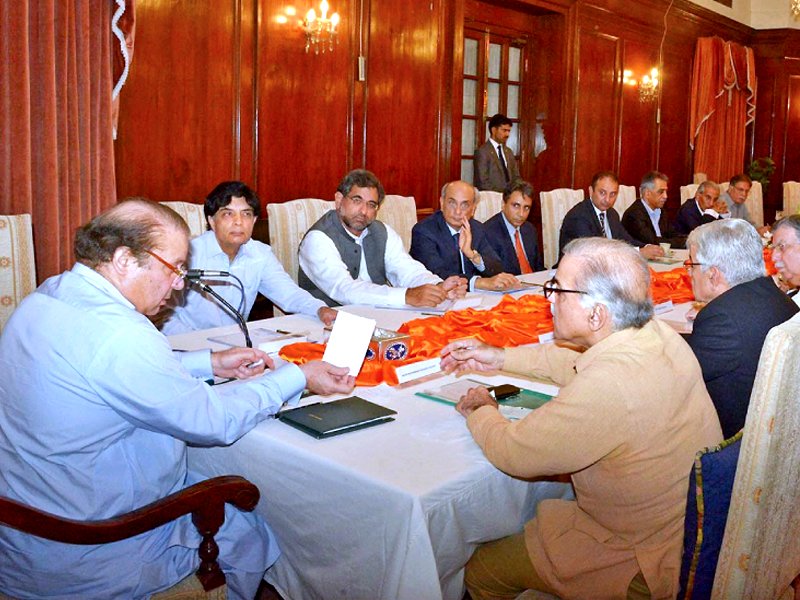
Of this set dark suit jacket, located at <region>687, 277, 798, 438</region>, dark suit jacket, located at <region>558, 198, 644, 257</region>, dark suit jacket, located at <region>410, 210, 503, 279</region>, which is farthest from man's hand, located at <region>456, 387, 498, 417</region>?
dark suit jacket, located at <region>558, 198, 644, 257</region>

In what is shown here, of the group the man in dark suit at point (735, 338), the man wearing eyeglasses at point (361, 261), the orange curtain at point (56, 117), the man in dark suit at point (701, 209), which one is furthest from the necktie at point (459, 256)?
the man in dark suit at point (701, 209)

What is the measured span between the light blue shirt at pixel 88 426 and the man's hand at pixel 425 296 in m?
1.64

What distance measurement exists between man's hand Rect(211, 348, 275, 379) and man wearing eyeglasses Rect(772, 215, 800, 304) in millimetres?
2353

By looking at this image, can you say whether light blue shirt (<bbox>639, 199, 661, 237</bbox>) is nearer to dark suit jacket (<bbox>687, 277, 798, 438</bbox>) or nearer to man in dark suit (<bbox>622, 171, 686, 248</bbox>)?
man in dark suit (<bbox>622, 171, 686, 248</bbox>)

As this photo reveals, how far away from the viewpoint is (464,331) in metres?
2.74

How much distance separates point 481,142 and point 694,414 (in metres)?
6.26

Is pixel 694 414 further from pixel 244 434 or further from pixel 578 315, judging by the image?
pixel 244 434

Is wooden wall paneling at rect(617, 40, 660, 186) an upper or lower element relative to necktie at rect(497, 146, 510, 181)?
upper

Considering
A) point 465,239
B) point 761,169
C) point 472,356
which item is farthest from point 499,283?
point 761,169

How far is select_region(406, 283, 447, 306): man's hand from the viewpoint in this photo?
3.28 meters

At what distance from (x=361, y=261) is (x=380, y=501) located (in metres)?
2.49

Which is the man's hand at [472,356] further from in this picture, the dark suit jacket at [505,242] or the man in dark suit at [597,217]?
the man in dark suit at [597,217]

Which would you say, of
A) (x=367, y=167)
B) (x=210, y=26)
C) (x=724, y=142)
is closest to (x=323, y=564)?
(x=210, y=26)

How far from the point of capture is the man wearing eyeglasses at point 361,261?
339 cm
